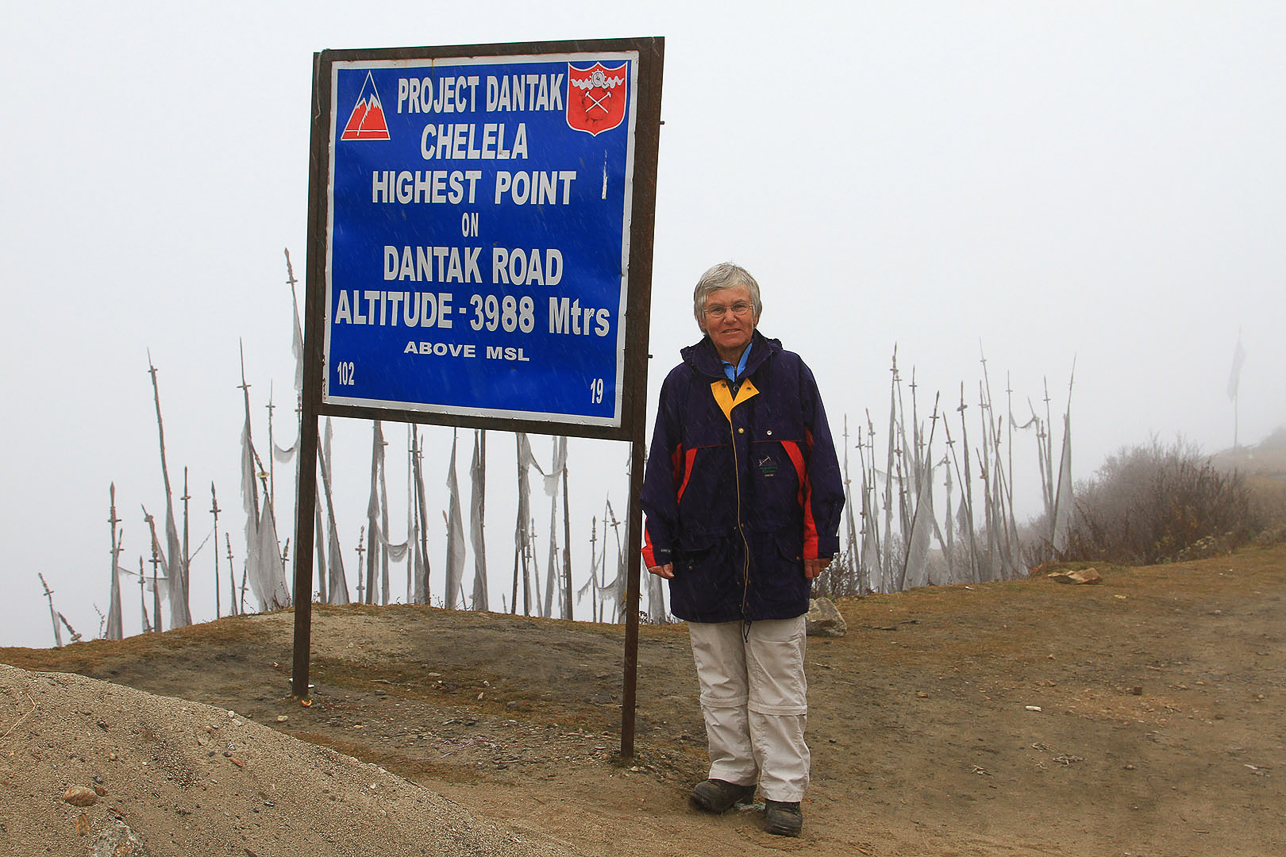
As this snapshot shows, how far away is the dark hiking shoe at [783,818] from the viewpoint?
286cm

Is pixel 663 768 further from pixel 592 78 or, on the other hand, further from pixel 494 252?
pixel 592 78

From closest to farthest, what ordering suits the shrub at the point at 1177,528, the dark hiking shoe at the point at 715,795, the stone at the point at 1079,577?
the dark hiking shoe at the point at 715,795 < the stone at the point at 1079,577 < the shrub at the point at 1177,528

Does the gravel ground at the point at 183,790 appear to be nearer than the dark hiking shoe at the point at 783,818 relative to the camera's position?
Yes

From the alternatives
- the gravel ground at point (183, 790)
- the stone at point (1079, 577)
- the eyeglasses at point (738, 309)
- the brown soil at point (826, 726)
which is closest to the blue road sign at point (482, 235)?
the eyeglasses at point (738, 309)

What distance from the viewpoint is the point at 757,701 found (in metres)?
2.98

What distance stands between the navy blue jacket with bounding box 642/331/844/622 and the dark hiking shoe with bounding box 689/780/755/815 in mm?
561

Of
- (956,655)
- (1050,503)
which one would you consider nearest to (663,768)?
(956,655)

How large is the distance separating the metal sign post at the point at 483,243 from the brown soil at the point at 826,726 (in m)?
0.49

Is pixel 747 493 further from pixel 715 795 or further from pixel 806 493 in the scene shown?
pixel 715 795

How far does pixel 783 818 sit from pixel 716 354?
1517 mm

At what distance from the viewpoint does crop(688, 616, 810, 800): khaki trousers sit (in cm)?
294

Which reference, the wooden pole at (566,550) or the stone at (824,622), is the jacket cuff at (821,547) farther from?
the wooden pole at (566,550)

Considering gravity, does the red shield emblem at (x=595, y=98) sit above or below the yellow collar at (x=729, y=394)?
above

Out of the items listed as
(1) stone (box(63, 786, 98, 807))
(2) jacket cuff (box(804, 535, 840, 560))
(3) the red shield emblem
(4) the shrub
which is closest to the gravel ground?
(1) stone (box(63, 786, 98, 807))
